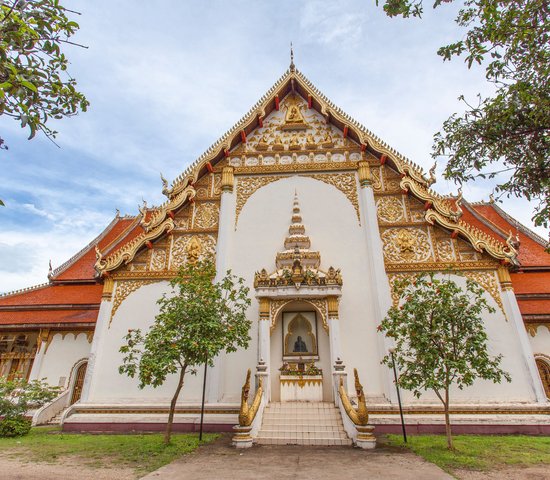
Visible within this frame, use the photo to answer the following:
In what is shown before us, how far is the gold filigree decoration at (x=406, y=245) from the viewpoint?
10.4 m

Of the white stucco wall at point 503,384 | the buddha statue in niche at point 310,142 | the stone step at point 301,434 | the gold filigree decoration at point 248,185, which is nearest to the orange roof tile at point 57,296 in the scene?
the gold filigree decoration at point 248,185

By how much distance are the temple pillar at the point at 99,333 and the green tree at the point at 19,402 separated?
133 centimetres

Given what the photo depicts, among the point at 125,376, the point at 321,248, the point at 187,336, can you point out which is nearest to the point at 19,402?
the point at 125,376

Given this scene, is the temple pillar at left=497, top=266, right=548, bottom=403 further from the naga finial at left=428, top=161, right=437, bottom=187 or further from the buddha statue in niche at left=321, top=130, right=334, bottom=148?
the buddha statue in niche at left=321, top=130, right=334, bottom=148

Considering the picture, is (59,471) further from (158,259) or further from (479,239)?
(479,239)

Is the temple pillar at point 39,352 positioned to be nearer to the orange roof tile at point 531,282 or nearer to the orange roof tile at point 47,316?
the orange roof tile at point 47,316

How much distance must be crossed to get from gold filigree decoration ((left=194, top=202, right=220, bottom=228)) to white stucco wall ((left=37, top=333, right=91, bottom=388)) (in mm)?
5512

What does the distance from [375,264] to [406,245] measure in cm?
119

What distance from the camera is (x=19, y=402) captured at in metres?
9.02

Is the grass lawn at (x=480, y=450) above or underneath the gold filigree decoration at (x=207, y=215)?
underneath

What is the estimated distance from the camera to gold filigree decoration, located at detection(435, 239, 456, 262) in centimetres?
1023

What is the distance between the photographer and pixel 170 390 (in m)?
9.52

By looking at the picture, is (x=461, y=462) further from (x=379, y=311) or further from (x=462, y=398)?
(x=379, y=311)

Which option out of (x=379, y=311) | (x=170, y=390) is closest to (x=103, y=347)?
(x=170, y=390)
